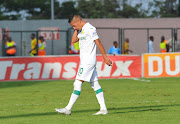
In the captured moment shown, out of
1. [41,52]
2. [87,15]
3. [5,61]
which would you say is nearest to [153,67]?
[5,61]

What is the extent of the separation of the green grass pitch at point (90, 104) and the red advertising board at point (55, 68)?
174cm

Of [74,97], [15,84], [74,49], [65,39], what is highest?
[65,39]

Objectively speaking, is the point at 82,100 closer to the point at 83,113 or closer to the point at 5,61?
the point at 83,113

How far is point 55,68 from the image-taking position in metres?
21.4

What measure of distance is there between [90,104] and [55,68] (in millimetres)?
9435

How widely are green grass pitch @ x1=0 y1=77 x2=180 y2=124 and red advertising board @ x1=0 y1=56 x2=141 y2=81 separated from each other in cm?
174

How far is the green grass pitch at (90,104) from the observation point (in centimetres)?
935

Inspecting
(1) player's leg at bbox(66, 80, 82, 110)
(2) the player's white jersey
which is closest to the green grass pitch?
(1) player's leg at bbox(66, 80, 82, 110)

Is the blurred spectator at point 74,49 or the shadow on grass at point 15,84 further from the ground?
the blurred spectator at point 74,49

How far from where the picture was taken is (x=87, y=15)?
77.8 m

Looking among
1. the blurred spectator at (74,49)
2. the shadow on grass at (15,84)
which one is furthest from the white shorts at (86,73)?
the blurred spectator at (74,49)

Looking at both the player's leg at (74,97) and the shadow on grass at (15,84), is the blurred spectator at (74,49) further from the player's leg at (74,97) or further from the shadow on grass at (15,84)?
the player's leg at (74,97)

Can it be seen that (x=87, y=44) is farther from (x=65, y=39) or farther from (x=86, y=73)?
(x=65, y=39)

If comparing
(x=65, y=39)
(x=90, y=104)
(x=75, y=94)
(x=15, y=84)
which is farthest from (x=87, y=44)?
(x=65, y=39)
